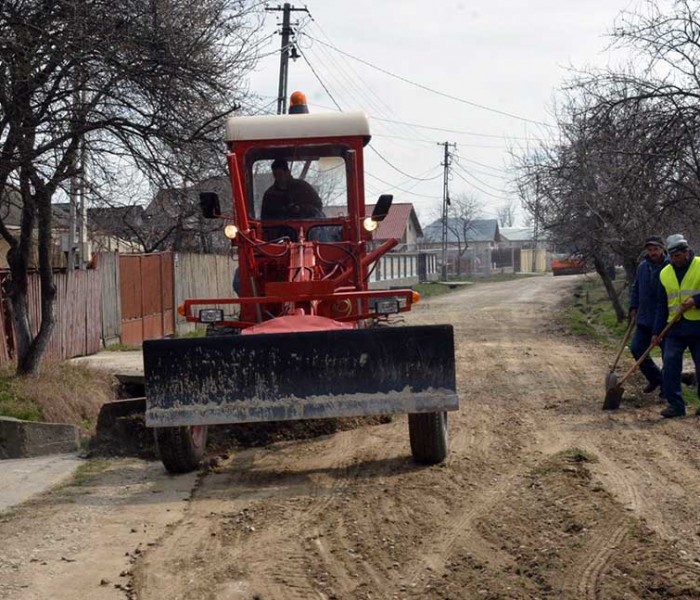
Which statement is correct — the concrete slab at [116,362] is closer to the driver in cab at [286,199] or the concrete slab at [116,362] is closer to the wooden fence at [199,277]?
the driver in cab at [286,199]

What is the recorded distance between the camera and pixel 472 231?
98.9m

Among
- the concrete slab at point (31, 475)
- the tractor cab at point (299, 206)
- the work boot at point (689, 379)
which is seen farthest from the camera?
the work boot at point (689, 379)

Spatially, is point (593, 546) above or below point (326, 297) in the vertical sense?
below

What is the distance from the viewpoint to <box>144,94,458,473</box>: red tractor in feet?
24.0

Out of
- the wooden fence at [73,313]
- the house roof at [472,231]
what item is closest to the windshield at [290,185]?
the wooden fence at [73,313]

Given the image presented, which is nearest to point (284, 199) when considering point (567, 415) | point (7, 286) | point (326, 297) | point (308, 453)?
point (326, 297)

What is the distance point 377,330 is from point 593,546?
8.21 ft

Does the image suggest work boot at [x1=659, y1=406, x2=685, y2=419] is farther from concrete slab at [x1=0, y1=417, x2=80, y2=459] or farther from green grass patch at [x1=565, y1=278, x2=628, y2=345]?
green grass patch at [x1=565, y1=278, x2=628, y2=345]

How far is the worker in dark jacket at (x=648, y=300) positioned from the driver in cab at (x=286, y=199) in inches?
143

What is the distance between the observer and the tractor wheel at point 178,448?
783cm

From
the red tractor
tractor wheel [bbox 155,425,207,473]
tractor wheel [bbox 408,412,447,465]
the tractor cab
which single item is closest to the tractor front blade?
the red tractor

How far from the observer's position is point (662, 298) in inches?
404

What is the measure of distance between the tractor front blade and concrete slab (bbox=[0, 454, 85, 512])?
1.26m

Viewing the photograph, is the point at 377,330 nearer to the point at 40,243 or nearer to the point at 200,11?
the point at 200,11
